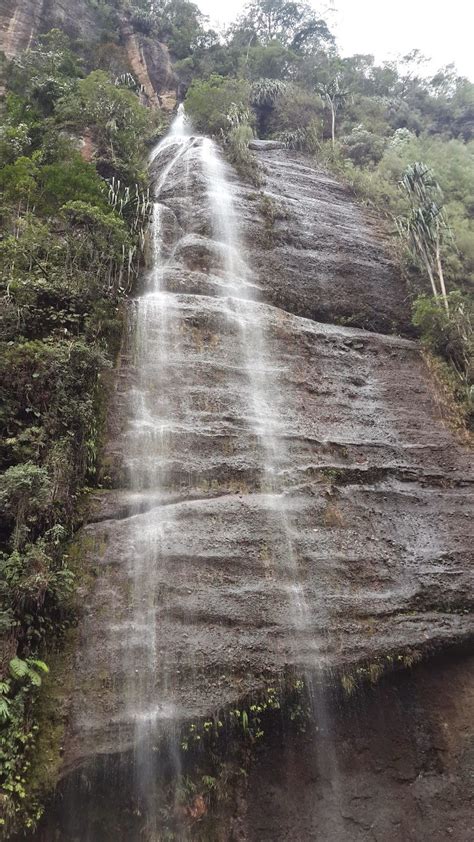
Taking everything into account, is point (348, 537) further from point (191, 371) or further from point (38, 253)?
point (38, 253)

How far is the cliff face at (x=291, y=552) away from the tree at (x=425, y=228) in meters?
2.87

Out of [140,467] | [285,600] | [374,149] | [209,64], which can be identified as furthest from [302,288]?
[209,64]

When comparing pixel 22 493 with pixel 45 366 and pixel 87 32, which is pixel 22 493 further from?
pixel 87 32

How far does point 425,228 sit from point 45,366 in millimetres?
10127

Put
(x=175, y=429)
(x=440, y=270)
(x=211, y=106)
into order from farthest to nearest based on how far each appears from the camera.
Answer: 1. (x=211, y=106)
2. (x=440, y=270)
3. (x=175, y=429)

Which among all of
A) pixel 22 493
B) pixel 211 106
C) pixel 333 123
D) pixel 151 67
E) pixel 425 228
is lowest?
pixel 22 493

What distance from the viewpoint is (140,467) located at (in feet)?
26.2

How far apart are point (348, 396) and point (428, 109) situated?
24.3 metres

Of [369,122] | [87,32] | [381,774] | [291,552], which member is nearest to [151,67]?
[87,32]

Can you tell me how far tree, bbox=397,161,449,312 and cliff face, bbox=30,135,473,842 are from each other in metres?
2.87

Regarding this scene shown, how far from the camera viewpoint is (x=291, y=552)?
24.3 feet

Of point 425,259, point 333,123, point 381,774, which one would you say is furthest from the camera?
point 333,123

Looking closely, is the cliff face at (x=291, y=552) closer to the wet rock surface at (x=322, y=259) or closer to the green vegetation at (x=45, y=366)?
the green vegetation at (x=45, y=366)

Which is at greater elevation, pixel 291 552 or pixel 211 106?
pixel 211 106
